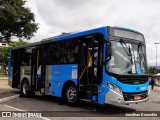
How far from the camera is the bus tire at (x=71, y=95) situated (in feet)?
42.1

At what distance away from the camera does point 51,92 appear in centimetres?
1491

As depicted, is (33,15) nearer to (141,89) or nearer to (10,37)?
(10,37)

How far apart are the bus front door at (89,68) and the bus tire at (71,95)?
0.39m

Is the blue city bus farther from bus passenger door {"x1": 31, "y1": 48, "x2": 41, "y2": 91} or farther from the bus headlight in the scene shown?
bus passenger door {"x1": 31, "y1": 48, "x2": 41, "y2": 91}

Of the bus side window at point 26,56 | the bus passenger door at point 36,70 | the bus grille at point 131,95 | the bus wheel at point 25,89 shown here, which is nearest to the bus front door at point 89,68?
the bus grille at point 131,95

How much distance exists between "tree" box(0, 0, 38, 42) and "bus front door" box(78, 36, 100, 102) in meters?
6.11

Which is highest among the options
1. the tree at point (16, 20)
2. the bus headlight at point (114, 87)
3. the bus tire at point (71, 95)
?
the tree at point (16, 20)

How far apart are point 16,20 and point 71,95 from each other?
24.3ft

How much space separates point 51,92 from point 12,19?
5594 millimetres

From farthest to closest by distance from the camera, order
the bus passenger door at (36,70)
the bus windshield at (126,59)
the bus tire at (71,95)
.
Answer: the bus passenger door at (36,70), the bus tire at (71,95), the bus windshield at (126,59)

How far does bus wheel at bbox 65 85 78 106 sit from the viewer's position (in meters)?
12.8

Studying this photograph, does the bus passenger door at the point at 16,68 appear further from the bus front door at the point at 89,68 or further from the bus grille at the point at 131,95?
the bus grille at the point at 131,95

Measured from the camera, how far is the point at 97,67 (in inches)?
459

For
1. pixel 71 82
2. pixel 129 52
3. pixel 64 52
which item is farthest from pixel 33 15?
pixel 129 52
